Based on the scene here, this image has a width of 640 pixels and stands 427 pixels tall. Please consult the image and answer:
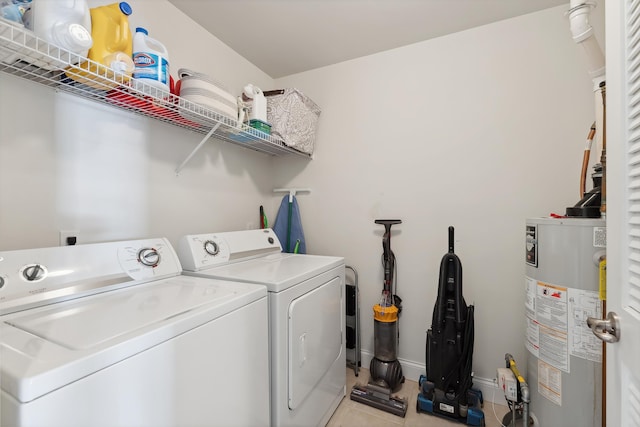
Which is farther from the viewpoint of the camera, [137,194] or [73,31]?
[137,194]

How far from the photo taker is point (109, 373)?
2.19ft

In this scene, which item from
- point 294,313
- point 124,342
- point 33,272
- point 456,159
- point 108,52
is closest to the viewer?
point 124,342

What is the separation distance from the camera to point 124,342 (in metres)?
0.70

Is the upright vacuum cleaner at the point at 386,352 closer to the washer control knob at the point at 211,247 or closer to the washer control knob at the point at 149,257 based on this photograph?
the washer control knob at the point at 211,247

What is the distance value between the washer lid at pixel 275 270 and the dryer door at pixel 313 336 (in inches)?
4.4

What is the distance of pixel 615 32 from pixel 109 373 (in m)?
1.56

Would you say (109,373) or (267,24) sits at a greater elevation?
(267,24)

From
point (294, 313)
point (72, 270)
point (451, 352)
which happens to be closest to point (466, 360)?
point (451, 352)

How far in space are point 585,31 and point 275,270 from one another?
1.85 metres

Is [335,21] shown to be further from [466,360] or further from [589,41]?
[466,360]

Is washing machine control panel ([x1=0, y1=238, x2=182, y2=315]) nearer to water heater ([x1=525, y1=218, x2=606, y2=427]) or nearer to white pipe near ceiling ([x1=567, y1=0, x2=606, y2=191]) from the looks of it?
water heater ([x1=525, y1=218, x2=606, y2=427])

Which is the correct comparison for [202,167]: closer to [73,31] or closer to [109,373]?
[73,31]

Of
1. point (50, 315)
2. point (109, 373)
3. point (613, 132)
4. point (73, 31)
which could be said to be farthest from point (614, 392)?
point (73, 31)

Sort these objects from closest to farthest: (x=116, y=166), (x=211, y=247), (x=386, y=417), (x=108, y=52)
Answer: (x=108, y=52), (x=116, y=166), (x=211, y=247), (x=386, y=417)
